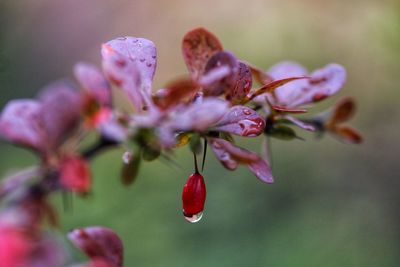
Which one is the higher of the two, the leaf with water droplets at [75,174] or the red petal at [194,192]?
the leaf with water droplets at [75,174]

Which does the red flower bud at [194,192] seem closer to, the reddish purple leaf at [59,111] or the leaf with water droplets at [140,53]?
the leaf with water droplets at [140,53]

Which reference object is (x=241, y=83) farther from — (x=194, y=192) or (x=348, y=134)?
(x=348, y=134)

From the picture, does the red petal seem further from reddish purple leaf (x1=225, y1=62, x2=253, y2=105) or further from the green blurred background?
the green blurred background

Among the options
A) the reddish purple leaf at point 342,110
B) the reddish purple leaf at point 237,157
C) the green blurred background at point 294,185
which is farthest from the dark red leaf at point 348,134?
the green blurred background at point 294,185

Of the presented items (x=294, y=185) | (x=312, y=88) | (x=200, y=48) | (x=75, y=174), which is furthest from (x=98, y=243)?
(x=294, y=185)

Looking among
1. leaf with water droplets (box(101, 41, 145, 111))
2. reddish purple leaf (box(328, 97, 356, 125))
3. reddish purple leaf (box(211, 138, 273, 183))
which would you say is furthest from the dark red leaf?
leaf with water droplets (box(101, 41, 145, 111))
